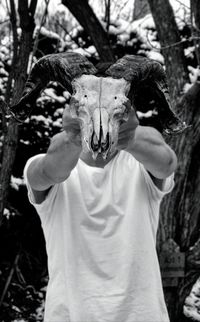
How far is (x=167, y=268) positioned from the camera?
4.61m

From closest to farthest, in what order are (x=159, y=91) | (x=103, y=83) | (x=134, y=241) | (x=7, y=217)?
(x=103, y=83) < (x=159, y=91) < (x=134, y=241) < (x=7, y=217)

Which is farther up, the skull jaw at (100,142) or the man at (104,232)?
the skull jaw at (100,142)

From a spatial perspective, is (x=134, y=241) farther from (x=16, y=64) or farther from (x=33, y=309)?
(x=33, y=309)

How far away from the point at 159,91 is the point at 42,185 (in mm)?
739

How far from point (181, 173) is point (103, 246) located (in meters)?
2.29

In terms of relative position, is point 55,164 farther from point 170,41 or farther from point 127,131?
point 170,41

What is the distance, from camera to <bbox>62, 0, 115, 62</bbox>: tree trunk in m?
4.86

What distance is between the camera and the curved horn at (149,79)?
5.75 feet

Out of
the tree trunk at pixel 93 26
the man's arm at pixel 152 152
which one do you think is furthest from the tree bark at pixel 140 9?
the man's arm at pixel 152 152

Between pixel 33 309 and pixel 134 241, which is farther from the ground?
pixel 134 241

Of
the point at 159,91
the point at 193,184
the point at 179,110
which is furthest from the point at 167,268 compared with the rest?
the point at 159,91

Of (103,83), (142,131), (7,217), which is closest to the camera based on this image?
(103,83)

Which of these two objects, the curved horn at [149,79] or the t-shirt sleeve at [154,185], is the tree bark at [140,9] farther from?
the curved horn at [149,79]

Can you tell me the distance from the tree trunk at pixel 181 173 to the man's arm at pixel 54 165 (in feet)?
7.57
